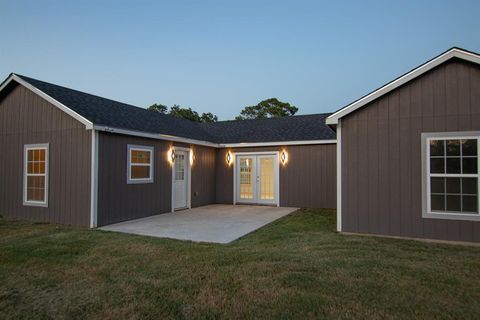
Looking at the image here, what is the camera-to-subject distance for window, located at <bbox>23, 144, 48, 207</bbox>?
7901 mm

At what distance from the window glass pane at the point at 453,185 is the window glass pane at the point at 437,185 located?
0.10 meters

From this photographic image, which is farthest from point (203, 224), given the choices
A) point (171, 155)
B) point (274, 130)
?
point (274, 130)

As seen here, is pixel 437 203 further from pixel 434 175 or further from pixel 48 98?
pixel 48 98

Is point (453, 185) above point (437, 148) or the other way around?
the other way around

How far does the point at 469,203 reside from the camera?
17.6 ft

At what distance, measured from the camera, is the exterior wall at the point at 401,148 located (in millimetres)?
5492

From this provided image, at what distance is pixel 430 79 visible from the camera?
5723mm

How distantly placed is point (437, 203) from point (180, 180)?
25.2 feet

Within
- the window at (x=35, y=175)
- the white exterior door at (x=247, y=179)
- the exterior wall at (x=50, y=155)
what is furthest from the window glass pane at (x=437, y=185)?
the window at (x=35, y=175)

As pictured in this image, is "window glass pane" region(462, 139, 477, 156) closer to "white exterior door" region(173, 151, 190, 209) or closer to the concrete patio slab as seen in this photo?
the concrete patio slab

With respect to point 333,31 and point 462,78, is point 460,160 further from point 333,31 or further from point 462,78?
point 333,31

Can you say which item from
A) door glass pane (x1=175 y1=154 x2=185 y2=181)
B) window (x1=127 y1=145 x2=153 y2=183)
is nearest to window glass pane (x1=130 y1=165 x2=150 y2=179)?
window (x1=127 y1=145 x2=153 y2=183)

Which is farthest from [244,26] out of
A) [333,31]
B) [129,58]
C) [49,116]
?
[49,116]

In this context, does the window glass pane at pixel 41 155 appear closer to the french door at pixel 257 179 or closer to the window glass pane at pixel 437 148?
the french door at pixel 257 179
